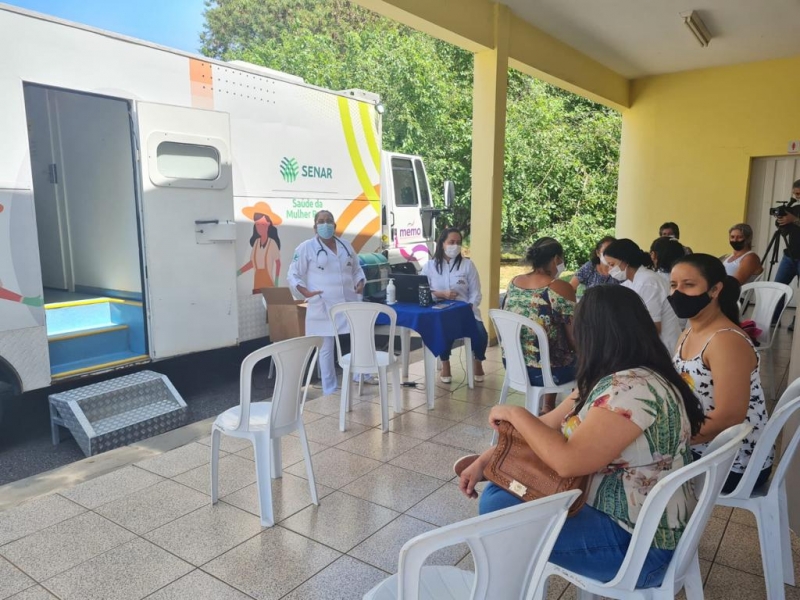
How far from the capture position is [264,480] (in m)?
2.56

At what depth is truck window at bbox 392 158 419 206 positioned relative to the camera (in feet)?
23.9

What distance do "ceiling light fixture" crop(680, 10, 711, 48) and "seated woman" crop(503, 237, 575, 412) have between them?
371cm

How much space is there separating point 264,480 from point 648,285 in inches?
94.3

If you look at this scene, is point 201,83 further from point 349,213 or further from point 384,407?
point 384,407

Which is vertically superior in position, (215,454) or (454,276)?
(454,276)

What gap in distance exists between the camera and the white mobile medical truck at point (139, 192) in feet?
11.6

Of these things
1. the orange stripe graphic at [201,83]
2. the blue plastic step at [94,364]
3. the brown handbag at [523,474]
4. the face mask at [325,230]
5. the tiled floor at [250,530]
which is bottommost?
the tiled floor at [250,530]

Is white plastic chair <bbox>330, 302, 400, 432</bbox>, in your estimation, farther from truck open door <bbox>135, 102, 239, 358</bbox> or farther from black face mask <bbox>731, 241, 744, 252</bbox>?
black face mask <bbox>731, 241, 744, 252</bbox>

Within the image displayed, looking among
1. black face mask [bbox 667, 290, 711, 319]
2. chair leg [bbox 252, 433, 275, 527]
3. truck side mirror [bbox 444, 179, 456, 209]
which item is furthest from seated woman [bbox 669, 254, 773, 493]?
truck side mirror [bbox 444, 179, 456, 209]

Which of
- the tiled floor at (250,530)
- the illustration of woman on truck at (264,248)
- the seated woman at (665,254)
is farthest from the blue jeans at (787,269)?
the illustration of woman on truck at (264,248)

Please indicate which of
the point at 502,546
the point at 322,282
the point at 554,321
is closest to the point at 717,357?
the point at 502,546

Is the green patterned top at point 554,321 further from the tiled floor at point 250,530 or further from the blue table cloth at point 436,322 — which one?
the blue table cloth at point 436,322

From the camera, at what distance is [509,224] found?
46.6 feet

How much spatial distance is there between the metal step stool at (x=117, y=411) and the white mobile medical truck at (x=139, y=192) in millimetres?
214
